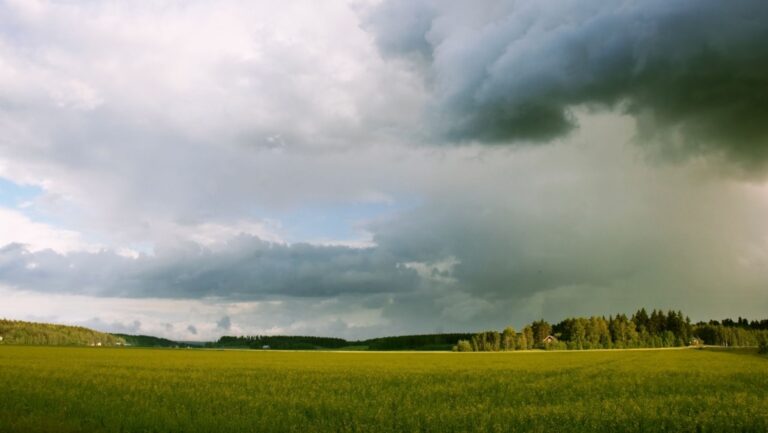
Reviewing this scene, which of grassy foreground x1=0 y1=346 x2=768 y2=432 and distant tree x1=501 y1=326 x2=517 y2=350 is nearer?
grassy foreground x1=0 y1=346 x2=768 y2=432

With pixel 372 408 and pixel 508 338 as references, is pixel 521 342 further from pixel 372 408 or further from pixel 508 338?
pixel 372 408

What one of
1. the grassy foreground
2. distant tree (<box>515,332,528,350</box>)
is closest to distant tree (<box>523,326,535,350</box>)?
distant tree (<box>515,332,528,350</box>)

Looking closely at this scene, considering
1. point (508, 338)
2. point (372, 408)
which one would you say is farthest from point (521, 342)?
point (372, 408)

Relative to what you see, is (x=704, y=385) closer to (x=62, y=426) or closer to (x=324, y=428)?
(x=324, y=428)

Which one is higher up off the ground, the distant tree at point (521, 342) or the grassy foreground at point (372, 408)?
the distant tree at point (521, 342)

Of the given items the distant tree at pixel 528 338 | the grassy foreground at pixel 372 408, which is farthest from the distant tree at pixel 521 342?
the grassy foreground at pixel 372 408

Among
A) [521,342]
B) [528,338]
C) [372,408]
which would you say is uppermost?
[528,338]

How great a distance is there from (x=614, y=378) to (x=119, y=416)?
34656 mm

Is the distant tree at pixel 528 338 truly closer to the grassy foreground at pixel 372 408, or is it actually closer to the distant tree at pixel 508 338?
the distant tree at pixel 508 338

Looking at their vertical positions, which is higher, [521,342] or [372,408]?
[521,342]

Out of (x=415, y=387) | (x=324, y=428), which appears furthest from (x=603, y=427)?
(x=415, y=387)

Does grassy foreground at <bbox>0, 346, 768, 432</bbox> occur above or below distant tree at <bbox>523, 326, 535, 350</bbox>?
below

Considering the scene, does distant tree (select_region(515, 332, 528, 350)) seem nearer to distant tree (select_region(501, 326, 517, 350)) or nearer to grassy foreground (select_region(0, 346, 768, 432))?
distant tree (select_region(501, 326, 517, 350))

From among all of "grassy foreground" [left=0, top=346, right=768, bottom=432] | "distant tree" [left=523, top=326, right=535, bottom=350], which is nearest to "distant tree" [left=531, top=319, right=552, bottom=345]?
"distant tree" [left=523, top=326, right=535, bottom=350]
